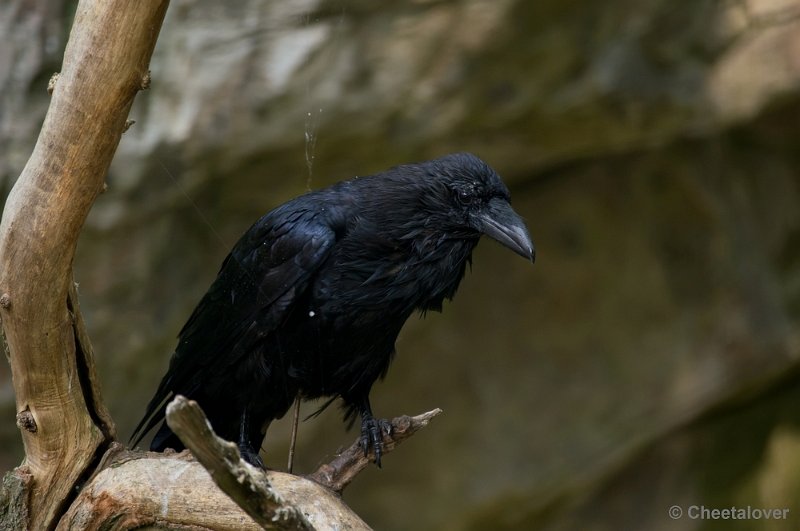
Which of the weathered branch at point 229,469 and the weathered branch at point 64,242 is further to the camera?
the weathered branch at point 64,242

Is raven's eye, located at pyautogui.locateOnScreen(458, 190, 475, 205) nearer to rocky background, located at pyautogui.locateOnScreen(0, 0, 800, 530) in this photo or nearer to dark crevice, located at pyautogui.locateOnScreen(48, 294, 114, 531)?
dark crevice, located at pyautogui.locateOnScreen(48, 294, 114, 531)

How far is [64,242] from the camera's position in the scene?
2.40 m

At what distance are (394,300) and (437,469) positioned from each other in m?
2.77

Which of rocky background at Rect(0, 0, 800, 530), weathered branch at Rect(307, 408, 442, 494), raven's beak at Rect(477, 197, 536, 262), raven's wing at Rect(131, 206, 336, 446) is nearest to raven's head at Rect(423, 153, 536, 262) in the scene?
raven's beak at Rect(477, 197, 536, 262)

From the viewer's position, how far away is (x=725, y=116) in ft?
15.5

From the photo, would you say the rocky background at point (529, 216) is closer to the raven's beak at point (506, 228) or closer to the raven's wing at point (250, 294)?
the raven's wing at point (250, 294)

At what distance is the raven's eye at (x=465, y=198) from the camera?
114 inches

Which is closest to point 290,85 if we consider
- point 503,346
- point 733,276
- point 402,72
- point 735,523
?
point 402,72

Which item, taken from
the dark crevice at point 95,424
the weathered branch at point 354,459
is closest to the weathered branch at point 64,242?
the dark crevice at point 95,424

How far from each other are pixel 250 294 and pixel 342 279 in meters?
0.32

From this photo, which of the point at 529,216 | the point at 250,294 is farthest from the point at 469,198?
the point at 529,216

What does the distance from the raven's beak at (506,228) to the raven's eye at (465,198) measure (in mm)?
53

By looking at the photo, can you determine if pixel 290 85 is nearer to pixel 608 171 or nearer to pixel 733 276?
pixel 608 171

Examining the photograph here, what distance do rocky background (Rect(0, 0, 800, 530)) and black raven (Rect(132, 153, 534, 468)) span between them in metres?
1.38
